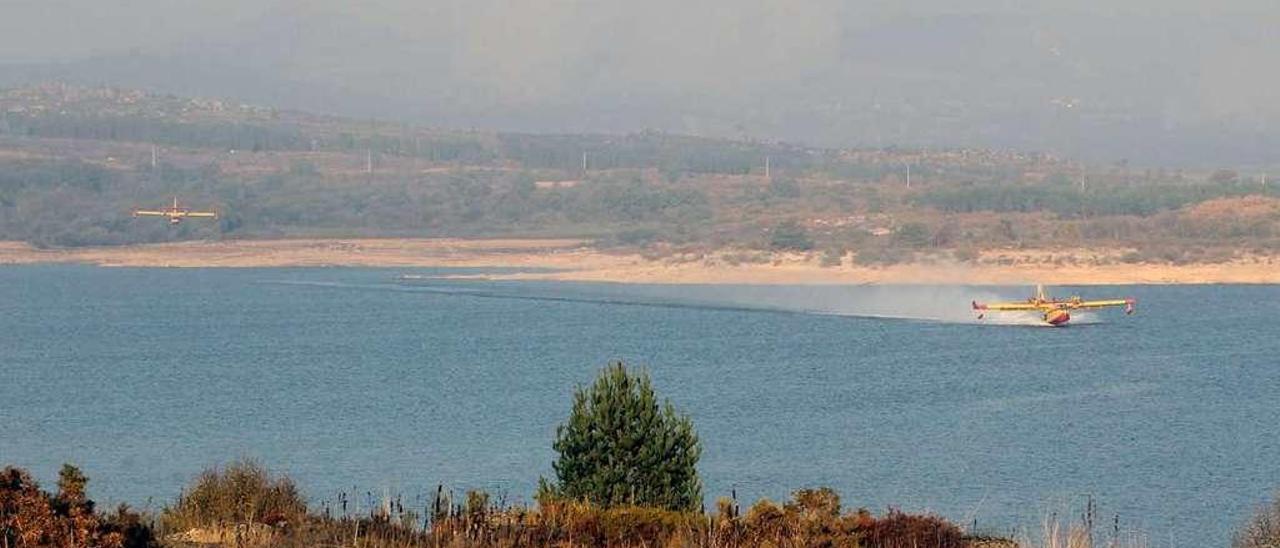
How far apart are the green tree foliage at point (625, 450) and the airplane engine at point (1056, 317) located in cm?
9045

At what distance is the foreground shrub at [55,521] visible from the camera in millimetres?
14531

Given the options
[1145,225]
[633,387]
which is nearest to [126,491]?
[633,387]

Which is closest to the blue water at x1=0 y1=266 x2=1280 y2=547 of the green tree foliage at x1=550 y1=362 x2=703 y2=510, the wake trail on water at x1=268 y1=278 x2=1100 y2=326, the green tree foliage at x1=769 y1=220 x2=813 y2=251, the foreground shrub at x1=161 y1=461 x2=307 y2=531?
the wake trail on water at x1=268 y1=278 x2=1100 y2=326

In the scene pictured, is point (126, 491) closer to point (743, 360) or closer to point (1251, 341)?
point (743, 360)

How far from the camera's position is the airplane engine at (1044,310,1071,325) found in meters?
114

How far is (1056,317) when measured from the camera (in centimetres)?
11406

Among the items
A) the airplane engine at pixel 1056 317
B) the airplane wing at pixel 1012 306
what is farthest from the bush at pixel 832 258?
the airplane engine at pixel 1056 317

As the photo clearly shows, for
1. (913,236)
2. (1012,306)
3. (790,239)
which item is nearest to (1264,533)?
(1012,306)

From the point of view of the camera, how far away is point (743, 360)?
288ft

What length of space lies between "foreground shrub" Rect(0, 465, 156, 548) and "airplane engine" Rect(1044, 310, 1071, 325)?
101857 millimetres

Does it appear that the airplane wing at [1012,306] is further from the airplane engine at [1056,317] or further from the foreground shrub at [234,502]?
the foreground shrub at [234,502]

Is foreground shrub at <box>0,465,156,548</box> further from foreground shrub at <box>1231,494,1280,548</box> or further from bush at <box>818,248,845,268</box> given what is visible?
bush at <box>818,248,845,268</box>

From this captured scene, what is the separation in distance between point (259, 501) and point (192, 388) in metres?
56.3

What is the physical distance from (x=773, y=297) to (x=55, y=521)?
428 ft
